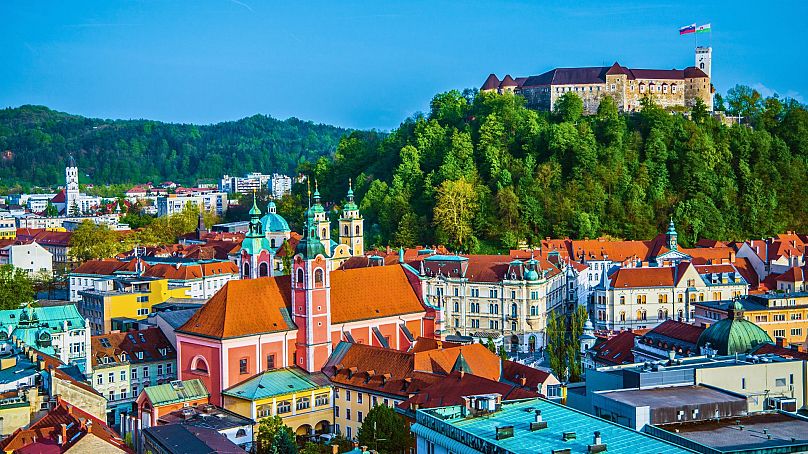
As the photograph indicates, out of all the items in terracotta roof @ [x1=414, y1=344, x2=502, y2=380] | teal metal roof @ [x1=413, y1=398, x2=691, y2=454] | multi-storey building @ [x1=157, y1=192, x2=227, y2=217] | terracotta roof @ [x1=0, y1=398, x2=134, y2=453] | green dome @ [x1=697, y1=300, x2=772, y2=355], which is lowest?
terracotta roof @ [x1=0, y1=398, x2=134, y2=453]

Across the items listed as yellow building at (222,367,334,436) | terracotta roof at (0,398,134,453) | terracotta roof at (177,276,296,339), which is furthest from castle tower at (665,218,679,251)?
terracotta roof at (0,398,134,453)

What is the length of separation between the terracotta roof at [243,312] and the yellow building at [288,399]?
2.22 metres

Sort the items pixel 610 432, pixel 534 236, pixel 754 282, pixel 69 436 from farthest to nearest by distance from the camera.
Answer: pixel 534 236, pixel 754 282, pixel 69 436, pixel 610 432

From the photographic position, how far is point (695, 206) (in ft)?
309

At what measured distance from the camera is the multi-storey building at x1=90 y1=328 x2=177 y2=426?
5266cm

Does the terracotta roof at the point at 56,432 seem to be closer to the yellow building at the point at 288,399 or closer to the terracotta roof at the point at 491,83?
the yellow building at the point at 288,399

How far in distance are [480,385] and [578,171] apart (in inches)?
2290

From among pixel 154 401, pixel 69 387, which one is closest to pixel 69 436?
pixel 69 387

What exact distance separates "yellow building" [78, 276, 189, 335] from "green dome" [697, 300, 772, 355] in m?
37.3

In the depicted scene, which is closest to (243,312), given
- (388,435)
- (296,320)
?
(296,320)

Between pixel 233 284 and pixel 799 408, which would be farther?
pixel 233 284

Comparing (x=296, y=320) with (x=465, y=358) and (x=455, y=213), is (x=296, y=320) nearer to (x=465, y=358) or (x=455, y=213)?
(x=465, y=358)

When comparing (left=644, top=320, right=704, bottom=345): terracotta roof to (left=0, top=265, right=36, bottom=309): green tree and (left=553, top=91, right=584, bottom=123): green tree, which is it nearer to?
(left=0, top=265, right=36, bottom=309): green tree

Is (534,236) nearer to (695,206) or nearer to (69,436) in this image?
(695,206)
